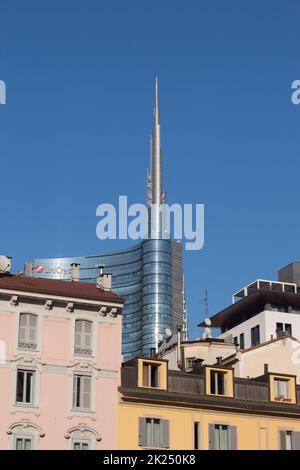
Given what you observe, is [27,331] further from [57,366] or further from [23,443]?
[23,443]

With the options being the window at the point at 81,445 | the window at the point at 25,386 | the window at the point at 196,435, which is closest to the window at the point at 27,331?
the window at the point at 25,386

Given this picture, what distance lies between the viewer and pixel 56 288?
242 ft

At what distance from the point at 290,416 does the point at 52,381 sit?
17705mm

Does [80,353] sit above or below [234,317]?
below

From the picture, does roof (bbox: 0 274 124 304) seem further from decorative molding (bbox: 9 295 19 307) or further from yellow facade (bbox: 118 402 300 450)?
yellow facade (bbox: 118 402 300 450)

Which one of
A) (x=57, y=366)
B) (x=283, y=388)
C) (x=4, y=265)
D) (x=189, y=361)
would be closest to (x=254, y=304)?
(x=189, y=361)

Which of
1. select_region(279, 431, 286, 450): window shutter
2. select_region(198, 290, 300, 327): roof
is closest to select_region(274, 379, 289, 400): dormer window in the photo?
select_region(279, 431, 286, 450): window shutter

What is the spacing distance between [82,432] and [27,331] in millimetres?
7681

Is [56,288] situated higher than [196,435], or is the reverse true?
[56,288]

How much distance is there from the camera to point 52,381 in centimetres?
7125

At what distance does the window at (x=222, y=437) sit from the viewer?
73438 mm
